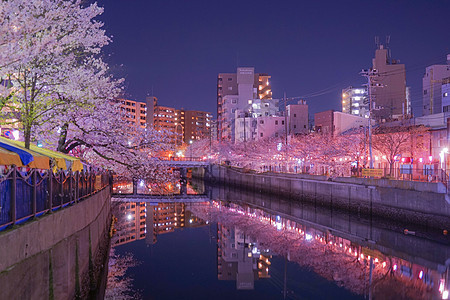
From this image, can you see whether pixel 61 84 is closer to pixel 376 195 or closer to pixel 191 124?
pixel 376 195

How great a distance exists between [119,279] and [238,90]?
99903 mm

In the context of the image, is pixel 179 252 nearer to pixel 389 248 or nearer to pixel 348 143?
pixel 389 248

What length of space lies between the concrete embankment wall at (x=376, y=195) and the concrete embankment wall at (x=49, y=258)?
19724 mm

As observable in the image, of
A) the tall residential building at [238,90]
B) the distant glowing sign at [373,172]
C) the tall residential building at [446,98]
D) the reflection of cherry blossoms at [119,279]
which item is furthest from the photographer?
the tall residential building at [238,90]

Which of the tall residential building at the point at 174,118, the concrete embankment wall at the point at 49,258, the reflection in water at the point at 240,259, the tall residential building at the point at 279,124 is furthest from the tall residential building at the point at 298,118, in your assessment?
the concrete embankment wall at the point at 49,258

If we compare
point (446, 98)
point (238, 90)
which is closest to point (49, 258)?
point (446, 98)

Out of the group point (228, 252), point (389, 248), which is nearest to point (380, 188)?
point (389, 248)

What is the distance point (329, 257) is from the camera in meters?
20.5

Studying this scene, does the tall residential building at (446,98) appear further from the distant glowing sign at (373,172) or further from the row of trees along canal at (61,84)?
the row of trees along canal at (61,84)

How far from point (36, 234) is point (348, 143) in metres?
47.7

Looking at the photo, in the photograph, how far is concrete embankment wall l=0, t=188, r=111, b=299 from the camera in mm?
7191

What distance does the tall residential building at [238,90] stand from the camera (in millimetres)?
112062

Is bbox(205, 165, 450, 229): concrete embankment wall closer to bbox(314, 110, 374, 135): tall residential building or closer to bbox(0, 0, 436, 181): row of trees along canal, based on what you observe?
bbox(0, 0, 436, 181): row of trees along canal

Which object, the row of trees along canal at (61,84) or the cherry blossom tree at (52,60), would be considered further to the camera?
the cherry blossom tree at (52,60)
